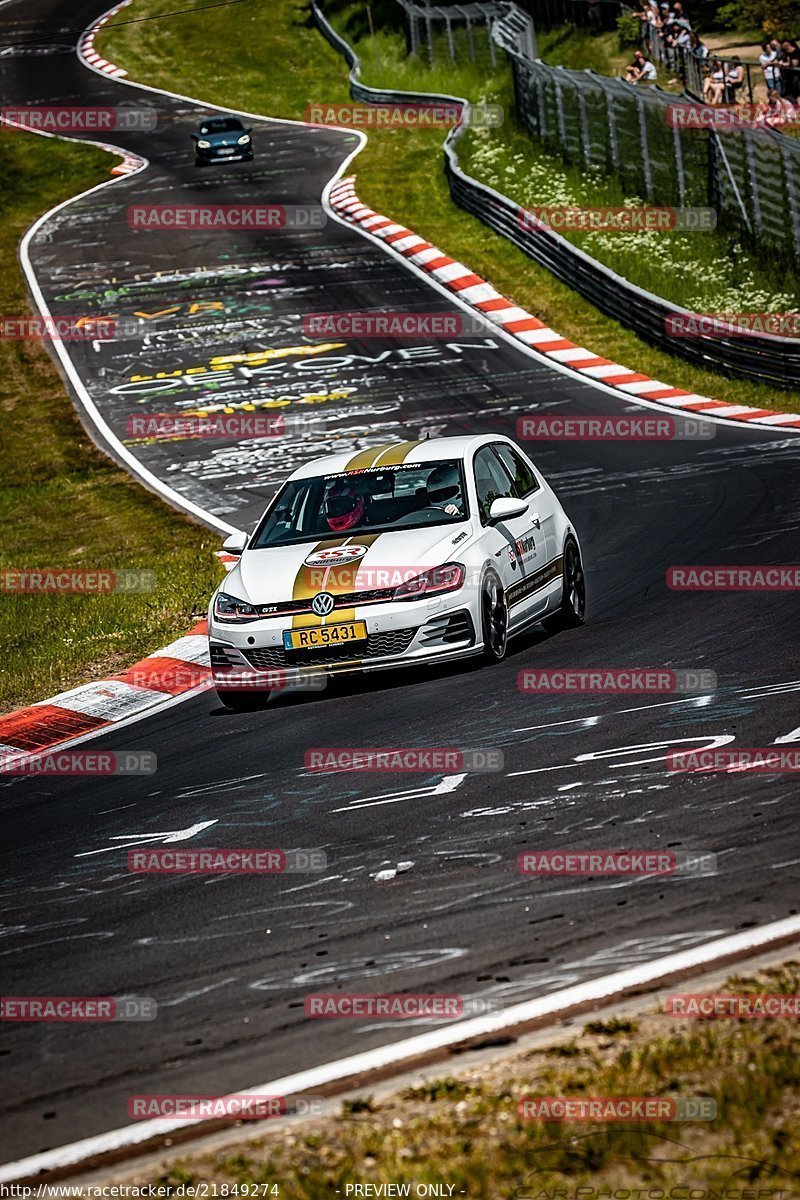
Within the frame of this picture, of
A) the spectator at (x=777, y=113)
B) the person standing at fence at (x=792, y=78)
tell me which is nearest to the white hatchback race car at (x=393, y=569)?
the spectator at (x=777, y=113)

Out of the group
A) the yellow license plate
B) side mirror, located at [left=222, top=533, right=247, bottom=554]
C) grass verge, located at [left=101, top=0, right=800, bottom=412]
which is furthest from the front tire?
grass verge, located at [left=101, top=0, right=800, bottom=412]

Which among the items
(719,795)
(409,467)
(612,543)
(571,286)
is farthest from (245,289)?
(719,795)

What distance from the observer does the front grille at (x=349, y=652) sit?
10.0 m

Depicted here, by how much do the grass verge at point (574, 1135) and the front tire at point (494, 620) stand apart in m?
5.57

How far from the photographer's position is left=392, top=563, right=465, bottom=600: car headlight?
1005 cm

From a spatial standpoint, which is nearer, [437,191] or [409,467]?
[409,467]

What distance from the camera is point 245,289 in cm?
2902

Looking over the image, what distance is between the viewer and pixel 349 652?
10047 mm

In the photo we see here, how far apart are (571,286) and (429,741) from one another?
19.0 meters

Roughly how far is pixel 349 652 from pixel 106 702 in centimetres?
217

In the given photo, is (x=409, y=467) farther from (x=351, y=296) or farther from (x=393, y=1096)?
(x=351, y=296)

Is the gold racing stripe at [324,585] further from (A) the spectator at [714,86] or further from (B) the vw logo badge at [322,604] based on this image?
(A) the spectator at [714,86]

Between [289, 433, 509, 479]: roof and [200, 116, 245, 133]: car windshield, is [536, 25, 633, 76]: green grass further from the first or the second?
[289, 433, 509, 479]: roof

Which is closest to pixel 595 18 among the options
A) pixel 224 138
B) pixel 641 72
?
pixel 224 138
